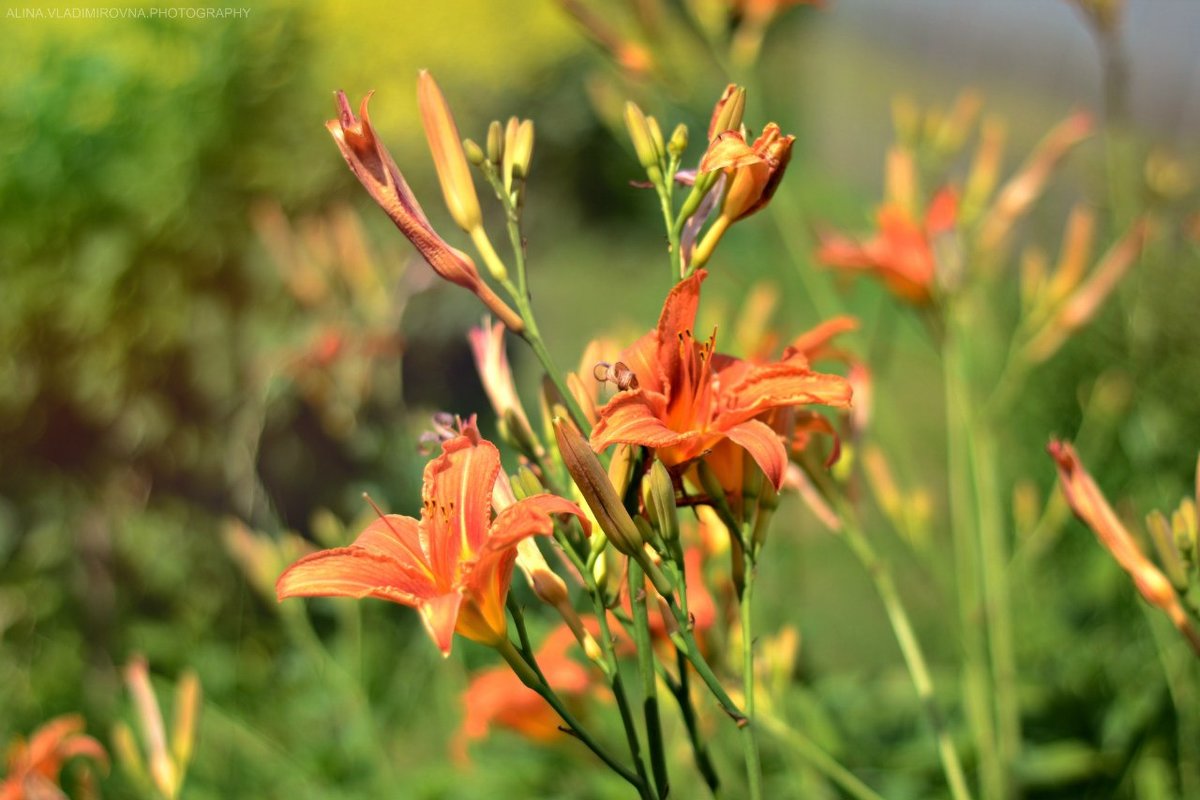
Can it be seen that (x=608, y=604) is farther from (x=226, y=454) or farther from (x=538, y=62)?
(x=538, y=62)

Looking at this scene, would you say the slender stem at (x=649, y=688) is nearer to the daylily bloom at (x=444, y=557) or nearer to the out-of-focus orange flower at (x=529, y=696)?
the daylily bloom at (x=444, y=557)

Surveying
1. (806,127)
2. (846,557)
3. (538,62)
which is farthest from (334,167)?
(806,127)

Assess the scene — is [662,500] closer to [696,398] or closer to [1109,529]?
[696,398]

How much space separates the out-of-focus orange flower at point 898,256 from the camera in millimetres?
1369

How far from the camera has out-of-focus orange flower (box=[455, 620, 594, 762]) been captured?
4.21ft

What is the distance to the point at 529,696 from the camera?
129 centimetres

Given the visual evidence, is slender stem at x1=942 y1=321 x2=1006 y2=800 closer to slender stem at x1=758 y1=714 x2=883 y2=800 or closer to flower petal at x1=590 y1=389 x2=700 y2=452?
slender stem at x1=758 y1=714 x2=883 y2=800

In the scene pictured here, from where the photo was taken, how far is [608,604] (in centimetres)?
77

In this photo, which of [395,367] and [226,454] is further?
[226,454]

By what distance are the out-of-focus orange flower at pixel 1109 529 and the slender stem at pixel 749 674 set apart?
26cm

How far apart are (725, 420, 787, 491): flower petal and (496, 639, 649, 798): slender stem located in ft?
0.60

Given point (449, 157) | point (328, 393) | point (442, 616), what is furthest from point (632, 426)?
point (328, 393)

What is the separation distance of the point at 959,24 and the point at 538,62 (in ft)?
7.28

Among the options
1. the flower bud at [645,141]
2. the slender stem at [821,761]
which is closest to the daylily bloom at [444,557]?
the flower bud at [645,141]
